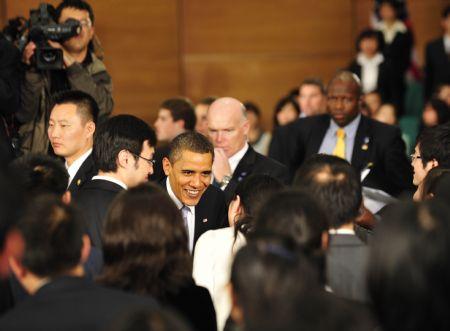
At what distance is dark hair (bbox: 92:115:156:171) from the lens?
4.18m

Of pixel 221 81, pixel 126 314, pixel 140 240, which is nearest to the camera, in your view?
pixel 126 314

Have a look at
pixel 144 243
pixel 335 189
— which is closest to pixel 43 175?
pixel 144 243

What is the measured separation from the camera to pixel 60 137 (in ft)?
15.8

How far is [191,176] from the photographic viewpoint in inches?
192

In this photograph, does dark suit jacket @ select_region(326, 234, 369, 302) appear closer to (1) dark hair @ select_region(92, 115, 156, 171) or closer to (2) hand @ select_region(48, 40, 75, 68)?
(1) dark hair @ select_region(92, 115, 156, 171)

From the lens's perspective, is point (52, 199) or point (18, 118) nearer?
point (52, 199)

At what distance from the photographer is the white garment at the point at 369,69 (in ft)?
29.7

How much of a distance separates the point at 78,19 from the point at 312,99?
2906 mm

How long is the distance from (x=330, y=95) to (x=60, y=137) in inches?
94.9

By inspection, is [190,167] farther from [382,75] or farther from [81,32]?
[382,75]

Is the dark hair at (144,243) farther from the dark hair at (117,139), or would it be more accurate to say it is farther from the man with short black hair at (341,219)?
the dark hair at (117,139)

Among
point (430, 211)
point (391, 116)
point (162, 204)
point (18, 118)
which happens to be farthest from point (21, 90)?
point (391, 116)

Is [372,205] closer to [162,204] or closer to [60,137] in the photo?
[60,137]

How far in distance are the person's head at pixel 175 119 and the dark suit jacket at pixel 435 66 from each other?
3.12 m
